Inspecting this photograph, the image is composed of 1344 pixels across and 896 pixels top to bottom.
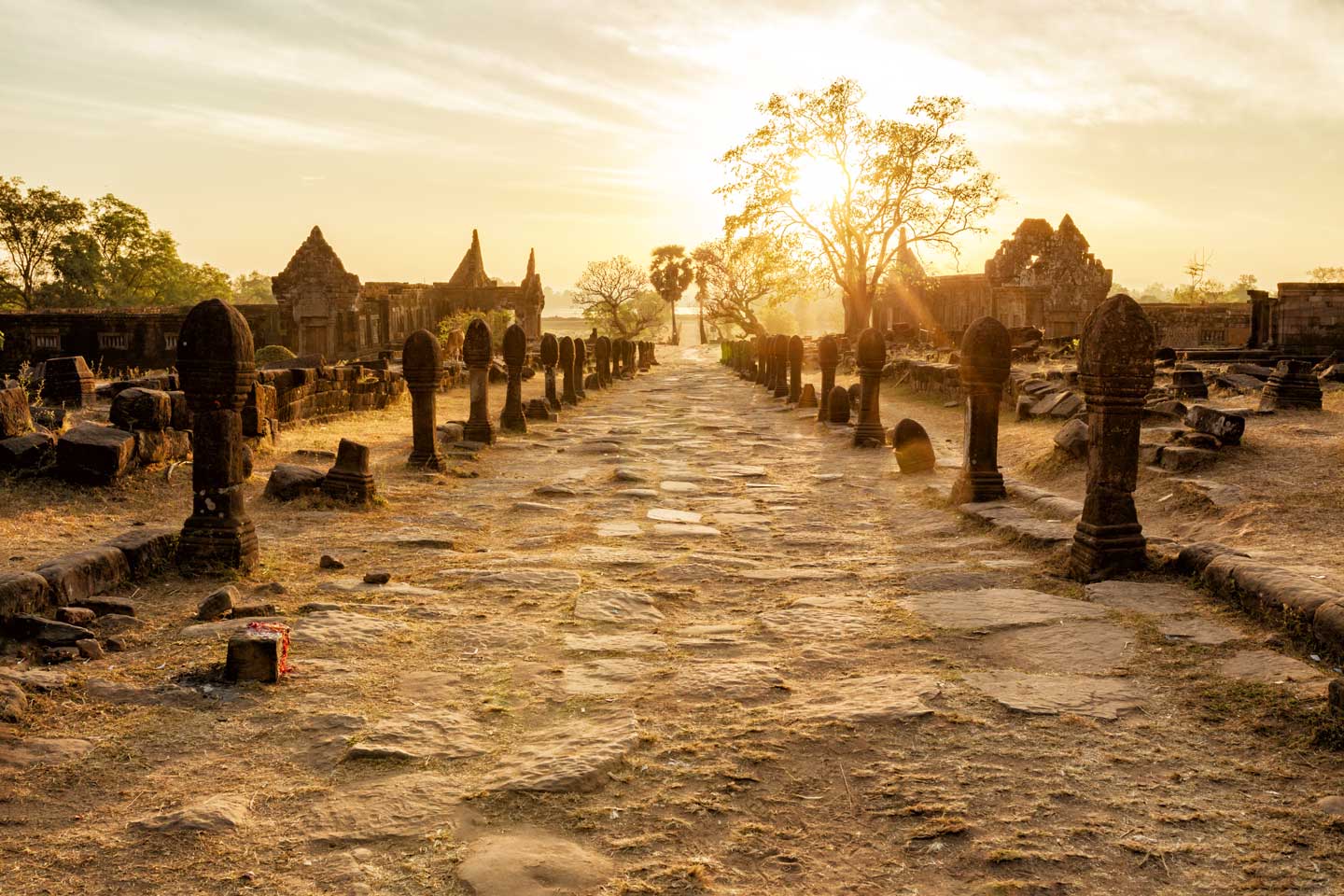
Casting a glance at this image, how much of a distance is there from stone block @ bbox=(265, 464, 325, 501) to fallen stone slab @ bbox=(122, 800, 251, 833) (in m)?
5.52

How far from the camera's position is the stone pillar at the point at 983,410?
8.05 m

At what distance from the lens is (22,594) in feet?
14.6

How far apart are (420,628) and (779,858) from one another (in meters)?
2.66

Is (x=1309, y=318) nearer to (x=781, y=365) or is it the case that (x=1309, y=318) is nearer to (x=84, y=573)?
(x=781, y=365)

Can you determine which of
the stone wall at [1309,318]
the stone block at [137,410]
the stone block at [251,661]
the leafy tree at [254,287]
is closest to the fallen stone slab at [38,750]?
the stone block at [251,661]

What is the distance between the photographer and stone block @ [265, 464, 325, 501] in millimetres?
8102

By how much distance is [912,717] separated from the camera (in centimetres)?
359

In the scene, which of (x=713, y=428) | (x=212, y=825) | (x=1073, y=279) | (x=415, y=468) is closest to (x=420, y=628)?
(x=212, y=825)

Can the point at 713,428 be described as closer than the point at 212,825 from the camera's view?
No

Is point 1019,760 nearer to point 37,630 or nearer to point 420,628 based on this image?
point 420,628

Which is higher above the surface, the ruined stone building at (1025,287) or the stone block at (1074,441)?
the ruined stone building at (1025,287)

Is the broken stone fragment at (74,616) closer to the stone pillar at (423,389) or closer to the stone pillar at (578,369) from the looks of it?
the stone pillar at (423,389)

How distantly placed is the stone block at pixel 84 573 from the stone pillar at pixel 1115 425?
5.56 m

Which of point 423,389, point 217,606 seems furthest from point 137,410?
point 217,606
